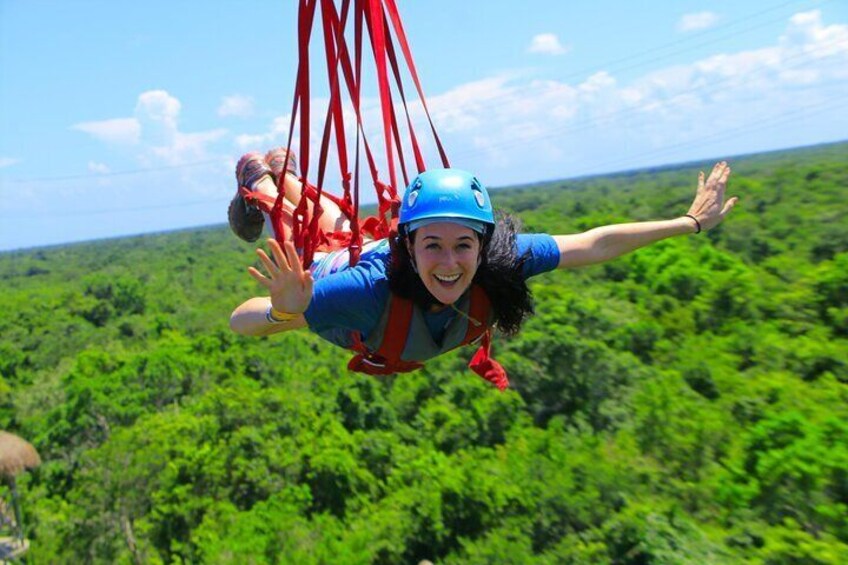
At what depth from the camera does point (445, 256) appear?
2.31 metres

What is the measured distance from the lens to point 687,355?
52.8ft

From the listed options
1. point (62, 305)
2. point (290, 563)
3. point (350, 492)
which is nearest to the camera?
point (290, 563)

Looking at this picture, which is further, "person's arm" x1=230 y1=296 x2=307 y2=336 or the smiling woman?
"person's arm" x1=230 y1=296 x2=307 y2=336

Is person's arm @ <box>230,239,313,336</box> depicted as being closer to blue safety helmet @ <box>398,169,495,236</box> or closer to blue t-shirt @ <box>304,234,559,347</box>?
blue t-shirt @ <box>304,234,559,347</box>

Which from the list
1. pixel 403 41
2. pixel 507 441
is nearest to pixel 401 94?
pixel 403 41

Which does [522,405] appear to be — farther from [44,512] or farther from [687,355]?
[44,512]

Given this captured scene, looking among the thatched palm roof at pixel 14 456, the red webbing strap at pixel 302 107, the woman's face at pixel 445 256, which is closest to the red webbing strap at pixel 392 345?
the woman's face at pixel 445 256

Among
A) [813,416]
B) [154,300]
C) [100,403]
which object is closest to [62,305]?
[154,300]

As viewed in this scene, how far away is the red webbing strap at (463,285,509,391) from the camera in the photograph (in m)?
2.58

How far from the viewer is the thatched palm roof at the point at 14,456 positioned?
13.3 metres

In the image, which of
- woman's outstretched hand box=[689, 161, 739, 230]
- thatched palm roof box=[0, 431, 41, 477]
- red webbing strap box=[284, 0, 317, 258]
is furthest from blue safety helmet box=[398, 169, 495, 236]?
thatched palm roof box=[0, 431, 41, 477]

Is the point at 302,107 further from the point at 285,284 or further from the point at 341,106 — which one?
the point at 285,284

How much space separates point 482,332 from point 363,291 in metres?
0.53

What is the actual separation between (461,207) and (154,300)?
40.8 metres
